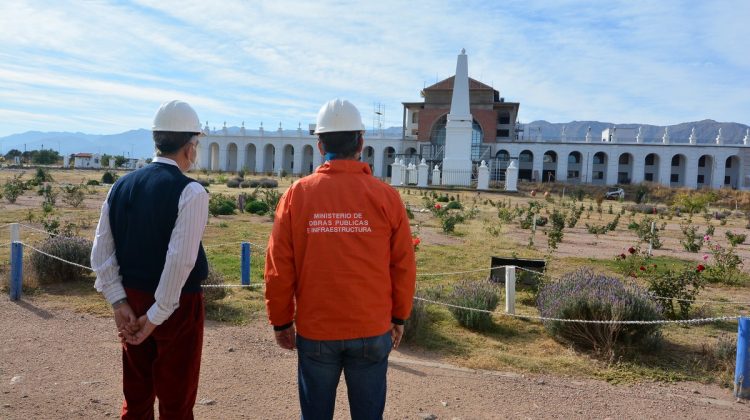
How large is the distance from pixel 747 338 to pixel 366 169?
376cm

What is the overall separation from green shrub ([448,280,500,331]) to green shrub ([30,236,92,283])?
17.1 ft

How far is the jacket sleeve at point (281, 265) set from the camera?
266 cm

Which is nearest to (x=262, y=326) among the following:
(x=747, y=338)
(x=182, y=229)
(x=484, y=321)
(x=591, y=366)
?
(x=484, y=321)

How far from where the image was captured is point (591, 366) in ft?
17.9

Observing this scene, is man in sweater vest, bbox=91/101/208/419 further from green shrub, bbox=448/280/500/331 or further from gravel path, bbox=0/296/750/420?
green shrub, bbox=448/280/500/331

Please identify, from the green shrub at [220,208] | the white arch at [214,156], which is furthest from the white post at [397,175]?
the white arch at [214,156]

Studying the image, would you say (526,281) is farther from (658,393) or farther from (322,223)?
(322,223)

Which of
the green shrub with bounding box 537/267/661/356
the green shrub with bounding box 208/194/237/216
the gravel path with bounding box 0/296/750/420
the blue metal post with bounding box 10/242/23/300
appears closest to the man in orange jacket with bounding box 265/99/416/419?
the gravel path with bounding box 0/296/750/420

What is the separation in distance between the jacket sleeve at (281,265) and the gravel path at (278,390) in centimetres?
175

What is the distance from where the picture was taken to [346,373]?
273cm

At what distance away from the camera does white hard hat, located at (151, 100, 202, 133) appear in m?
2.94

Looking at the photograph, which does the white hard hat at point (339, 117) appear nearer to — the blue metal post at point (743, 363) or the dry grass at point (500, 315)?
the dry grass at point (500, 315)

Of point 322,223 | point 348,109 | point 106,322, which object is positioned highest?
point 348,109

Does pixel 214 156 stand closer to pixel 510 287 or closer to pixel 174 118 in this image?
pixel 510 287
